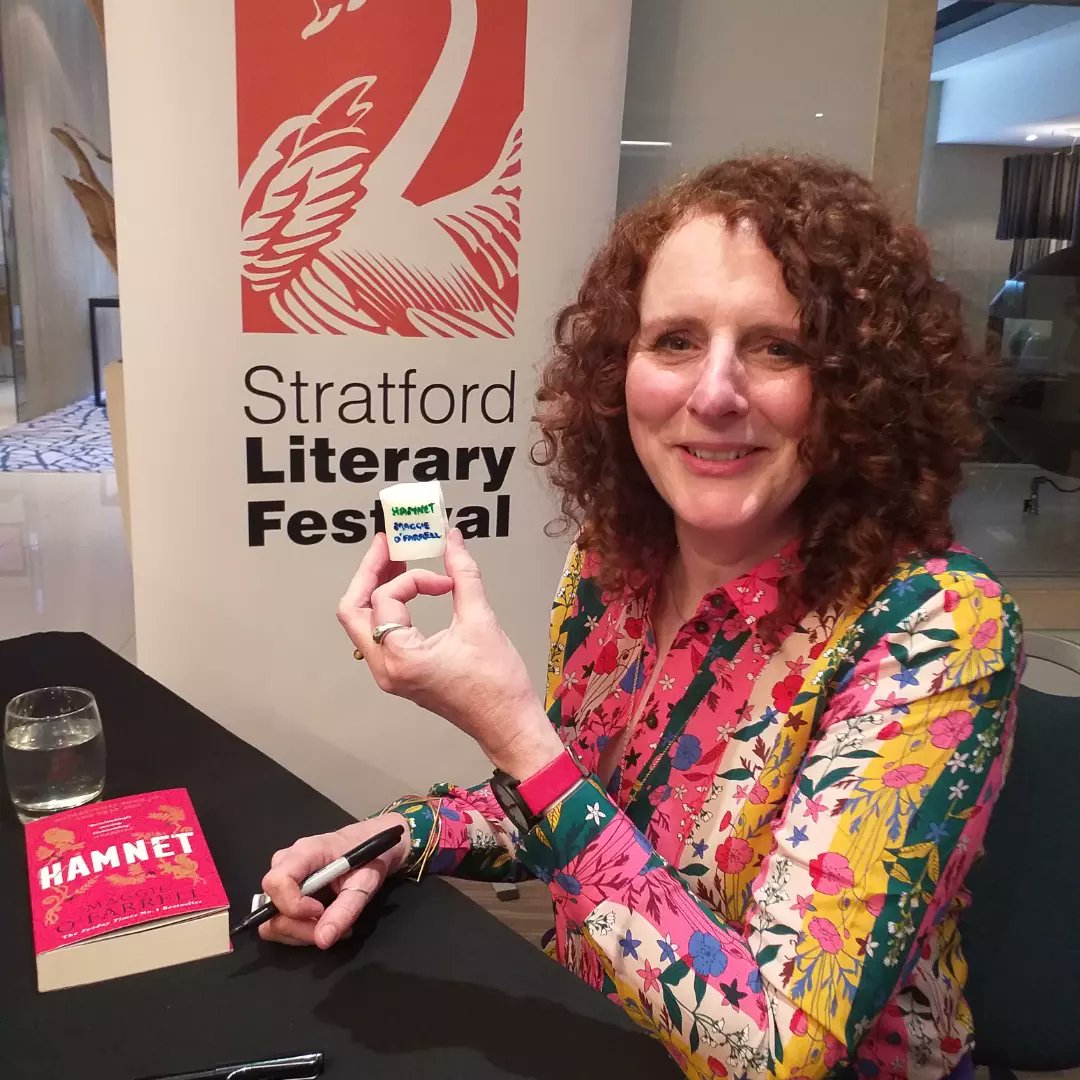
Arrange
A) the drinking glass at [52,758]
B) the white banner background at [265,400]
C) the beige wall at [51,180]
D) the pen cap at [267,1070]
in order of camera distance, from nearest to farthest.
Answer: the pen cap at [267,1070] < the drinking glass at [52,758] < the white banner background at [265,400] < the beige wall at [51,180]

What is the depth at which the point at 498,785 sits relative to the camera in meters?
0.92

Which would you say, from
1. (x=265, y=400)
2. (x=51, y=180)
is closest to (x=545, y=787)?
(x=265, y=400)

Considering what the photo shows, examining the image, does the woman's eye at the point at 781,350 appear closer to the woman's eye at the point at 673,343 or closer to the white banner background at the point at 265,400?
the woman's eye at the point at 673,343

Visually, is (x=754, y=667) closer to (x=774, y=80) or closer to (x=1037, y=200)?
(x=774, y=80)

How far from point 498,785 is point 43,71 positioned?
9.33m

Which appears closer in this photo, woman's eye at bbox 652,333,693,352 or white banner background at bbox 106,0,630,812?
woman's eye at bbox 652,333,693,352

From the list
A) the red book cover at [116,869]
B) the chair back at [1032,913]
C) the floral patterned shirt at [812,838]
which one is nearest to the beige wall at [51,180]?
the red book cover at [116,869]

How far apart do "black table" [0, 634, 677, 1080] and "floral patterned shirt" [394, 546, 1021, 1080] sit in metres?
0.08

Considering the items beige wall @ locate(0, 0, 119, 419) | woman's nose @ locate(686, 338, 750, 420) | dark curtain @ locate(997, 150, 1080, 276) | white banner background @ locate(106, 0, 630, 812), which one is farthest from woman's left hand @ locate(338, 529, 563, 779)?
beige wall @ locate(0, 0, 119, 419)

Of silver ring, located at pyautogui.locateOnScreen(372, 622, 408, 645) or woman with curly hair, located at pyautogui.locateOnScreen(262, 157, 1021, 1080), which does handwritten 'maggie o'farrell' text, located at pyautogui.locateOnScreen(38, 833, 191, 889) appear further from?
silver ring, located at pyautogui.locateOnScreen(372, 622, 408, 645)

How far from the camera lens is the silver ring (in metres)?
0.94

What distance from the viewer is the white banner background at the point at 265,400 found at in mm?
2008

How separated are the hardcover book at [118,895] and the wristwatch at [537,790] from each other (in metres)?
0.32

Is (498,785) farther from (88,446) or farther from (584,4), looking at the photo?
(88,446)
